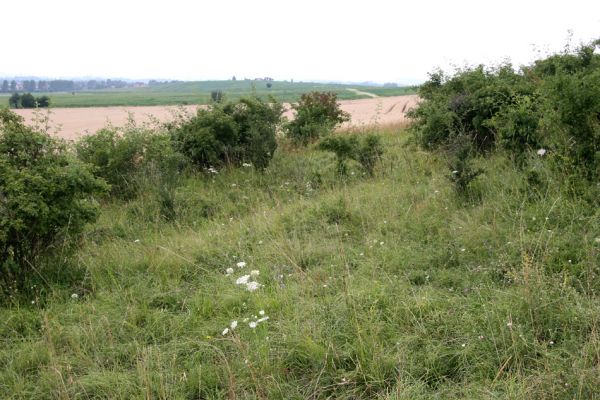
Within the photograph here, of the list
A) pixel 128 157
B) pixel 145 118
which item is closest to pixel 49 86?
pixel 145 118

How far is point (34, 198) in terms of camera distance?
481 cm

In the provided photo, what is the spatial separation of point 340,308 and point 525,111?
16.2ft

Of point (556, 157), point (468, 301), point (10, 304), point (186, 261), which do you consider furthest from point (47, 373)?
point (556, 157)

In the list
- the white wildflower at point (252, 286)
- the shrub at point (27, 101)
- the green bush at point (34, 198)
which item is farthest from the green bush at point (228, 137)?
the white wildflower at point (252, 286)

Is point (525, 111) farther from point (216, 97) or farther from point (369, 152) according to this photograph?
point (216, 97)

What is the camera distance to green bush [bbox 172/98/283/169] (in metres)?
9.69

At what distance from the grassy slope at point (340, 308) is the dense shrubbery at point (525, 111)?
2.35 feet

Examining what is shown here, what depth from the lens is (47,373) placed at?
3230 mm

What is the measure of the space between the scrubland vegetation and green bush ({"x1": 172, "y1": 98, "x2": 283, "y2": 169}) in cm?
98

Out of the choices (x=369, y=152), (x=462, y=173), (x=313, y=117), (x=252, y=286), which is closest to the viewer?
(x=252, y=286)

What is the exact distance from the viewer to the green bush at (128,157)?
8.25 m

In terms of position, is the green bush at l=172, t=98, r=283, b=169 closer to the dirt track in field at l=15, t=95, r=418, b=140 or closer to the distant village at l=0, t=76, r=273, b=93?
the dirt track in field at l=15, t=95, r=418, b=140

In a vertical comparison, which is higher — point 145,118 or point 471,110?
point 471,110

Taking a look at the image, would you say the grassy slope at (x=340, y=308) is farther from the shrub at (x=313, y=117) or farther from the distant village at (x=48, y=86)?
the distant village at (x=48, y=86)
